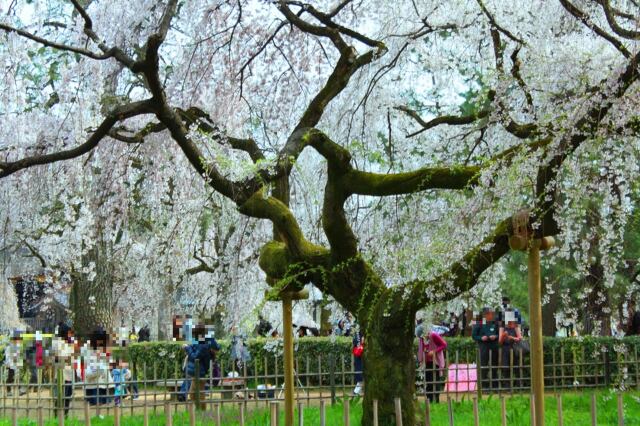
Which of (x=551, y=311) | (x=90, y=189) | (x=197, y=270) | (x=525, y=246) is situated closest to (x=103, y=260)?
(x=197, y=270)

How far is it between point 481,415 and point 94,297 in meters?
6.88

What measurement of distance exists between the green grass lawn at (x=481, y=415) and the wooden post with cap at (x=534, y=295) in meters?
2.87

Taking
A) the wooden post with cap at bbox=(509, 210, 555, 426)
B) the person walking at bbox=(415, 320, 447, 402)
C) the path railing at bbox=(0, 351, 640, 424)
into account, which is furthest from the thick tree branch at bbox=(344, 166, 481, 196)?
the person walking at bbox=(415, 320, 447, 402)

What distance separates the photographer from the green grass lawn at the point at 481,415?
7793mm

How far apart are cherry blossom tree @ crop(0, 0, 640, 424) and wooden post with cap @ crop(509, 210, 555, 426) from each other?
0.09 meters

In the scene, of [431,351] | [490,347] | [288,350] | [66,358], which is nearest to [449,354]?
[490,347]

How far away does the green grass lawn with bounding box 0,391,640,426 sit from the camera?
7793 mm

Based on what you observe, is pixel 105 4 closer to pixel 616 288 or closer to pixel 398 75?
pixel 398 75

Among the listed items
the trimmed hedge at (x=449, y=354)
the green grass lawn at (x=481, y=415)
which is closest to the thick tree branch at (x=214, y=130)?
the green grass lawn at (x=481, y=415)

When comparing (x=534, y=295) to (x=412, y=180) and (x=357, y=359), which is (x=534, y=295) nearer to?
(x=412, y=180)

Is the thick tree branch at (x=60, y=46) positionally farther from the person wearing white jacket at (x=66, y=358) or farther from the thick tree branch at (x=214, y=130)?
the person wearing white jacket at (x=66, y=358)

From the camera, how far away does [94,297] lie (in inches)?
516

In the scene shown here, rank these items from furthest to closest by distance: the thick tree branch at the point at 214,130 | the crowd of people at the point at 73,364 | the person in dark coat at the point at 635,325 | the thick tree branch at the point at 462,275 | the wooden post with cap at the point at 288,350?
the person in dark coat at the point at 635,325
the crowd of people at the point at 73,364
the thick tree branch at the point at 214,130
the thick tree branch at the point at 462,275
the wooden post with cap at the point at 288,350

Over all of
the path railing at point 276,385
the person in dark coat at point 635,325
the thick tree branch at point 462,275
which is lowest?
the path railing at point 276,385
